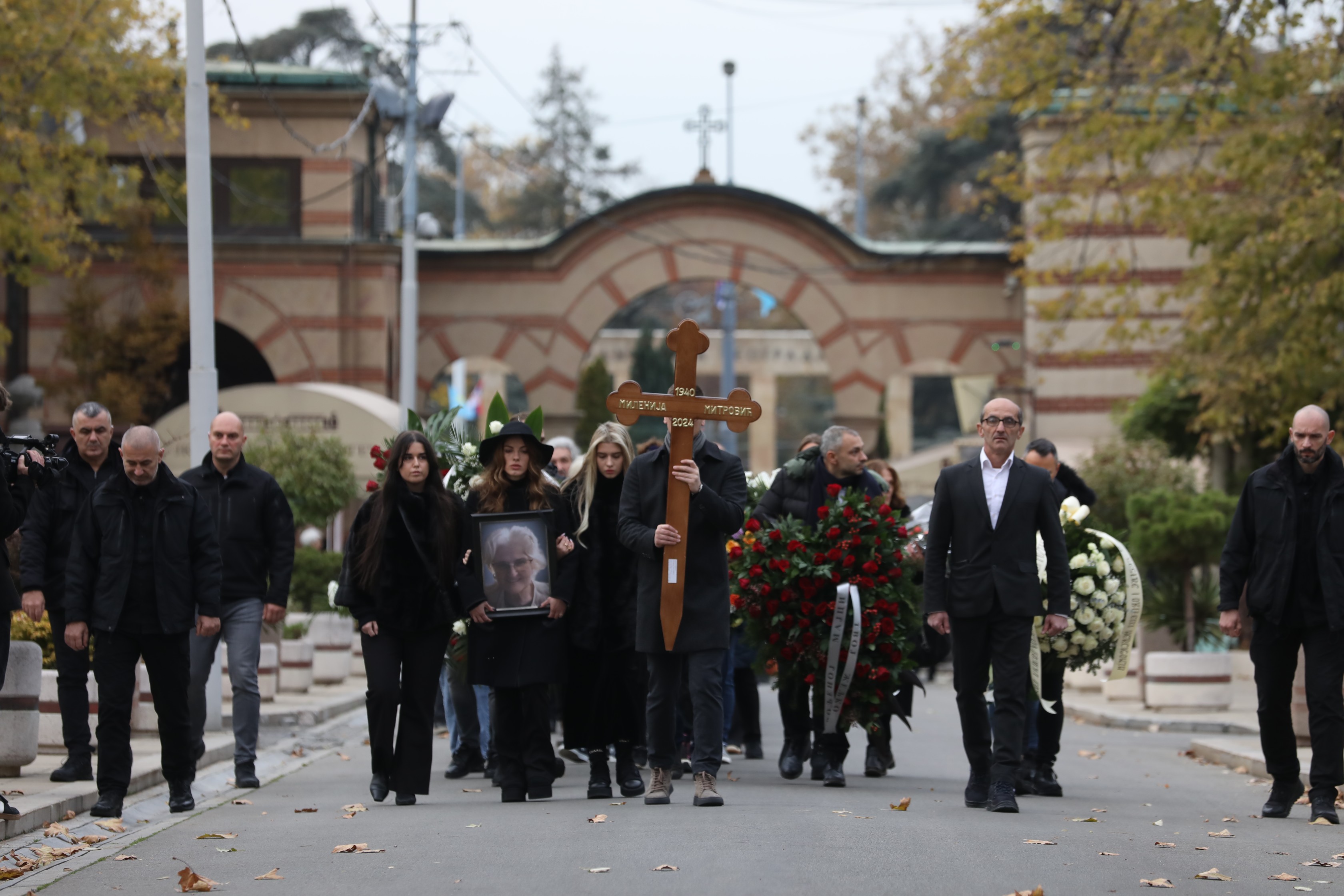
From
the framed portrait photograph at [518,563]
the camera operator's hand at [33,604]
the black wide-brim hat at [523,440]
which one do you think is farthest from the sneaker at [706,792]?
the camera operator's hand at [33,604]

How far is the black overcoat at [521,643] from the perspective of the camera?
995 cm

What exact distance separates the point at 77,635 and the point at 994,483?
501cm

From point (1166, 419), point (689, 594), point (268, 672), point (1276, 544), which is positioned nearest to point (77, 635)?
point (689, 594)

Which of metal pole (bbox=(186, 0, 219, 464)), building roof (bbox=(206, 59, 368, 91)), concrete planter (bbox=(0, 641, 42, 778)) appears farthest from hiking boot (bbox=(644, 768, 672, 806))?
building roof (bbox=(206, 59, 368, 91))

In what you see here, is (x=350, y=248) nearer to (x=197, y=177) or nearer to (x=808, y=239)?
(x=808, y=239)

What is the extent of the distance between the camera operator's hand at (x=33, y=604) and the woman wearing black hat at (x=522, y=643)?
91.4 inches

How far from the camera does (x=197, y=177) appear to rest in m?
14.1

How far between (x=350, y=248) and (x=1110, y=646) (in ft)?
73.9

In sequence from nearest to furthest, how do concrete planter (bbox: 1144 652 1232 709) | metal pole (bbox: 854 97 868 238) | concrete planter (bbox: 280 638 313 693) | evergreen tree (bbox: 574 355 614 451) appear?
concrete planter (bbox: 1144 652 1232 709) → concrete planter (bbox: 280 638 313 693) → evergreen tree (bbox: 574 355 614 451) → metal pole (bbox: 854 97 868 238)

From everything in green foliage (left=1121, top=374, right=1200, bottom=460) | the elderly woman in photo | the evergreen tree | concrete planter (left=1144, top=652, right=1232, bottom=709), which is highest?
the evergreen tree

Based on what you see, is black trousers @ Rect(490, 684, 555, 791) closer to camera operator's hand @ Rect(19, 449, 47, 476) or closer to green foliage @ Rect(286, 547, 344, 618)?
camera operator's hand @ Rect(19, 449, 47, 476)

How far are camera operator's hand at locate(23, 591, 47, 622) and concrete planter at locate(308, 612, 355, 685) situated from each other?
10.6 meters

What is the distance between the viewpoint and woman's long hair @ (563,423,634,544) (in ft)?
33.8

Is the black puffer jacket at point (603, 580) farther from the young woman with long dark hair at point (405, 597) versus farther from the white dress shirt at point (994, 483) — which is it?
the white dress shirt at point (994, 483)
